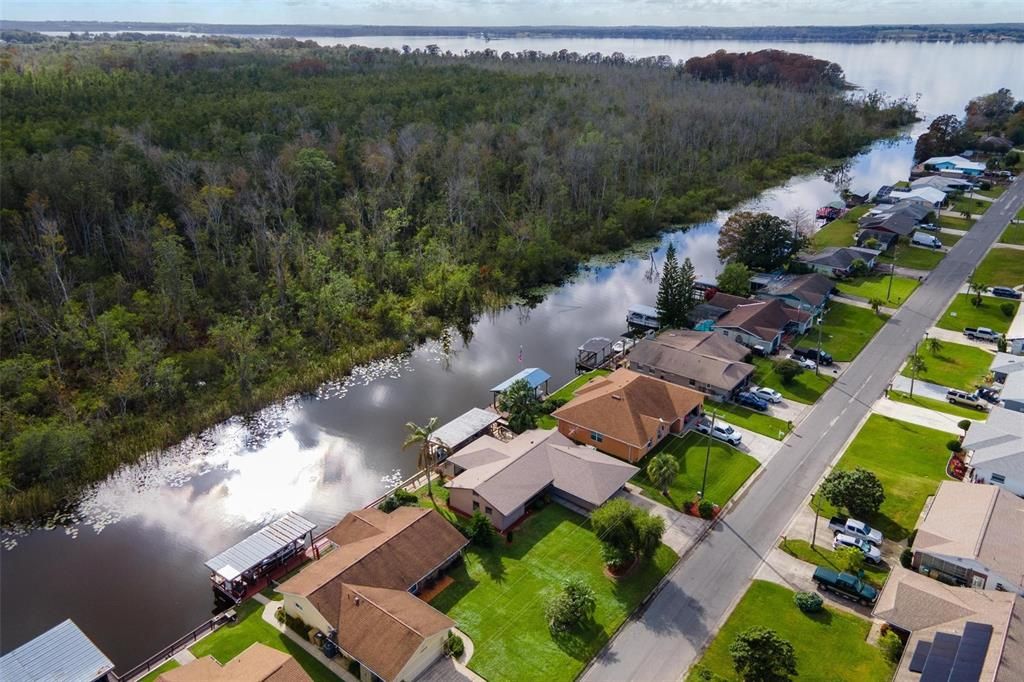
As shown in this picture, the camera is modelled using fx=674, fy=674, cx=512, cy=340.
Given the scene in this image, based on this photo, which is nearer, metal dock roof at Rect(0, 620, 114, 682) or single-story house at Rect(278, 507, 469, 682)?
metal dock roof at Rect(0, 620, 114, 682)

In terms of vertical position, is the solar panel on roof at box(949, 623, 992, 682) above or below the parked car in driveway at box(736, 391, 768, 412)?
above

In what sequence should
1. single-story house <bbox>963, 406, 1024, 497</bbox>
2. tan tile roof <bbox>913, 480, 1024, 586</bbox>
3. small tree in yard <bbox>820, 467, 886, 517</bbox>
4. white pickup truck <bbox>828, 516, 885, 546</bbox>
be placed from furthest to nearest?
single-story house <bbox>963, 406, 1024, 497</bbox> → small tree in yard <bbox>820, 467, 886, 517</bbox> → white pickup truck <bbox>828, 516, 885, 546</bbox> → tan tile roof <bbox>913, 480, 1024, 586</bbox>

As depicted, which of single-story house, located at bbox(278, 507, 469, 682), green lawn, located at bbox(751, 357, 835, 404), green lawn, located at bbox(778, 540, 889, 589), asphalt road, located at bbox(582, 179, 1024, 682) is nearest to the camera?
single-story house, located at bbox(278, 507, 469, 682)

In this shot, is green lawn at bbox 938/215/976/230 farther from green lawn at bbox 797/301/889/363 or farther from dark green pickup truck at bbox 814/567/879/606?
dark green pickup truck at bbox 814/567/879/606

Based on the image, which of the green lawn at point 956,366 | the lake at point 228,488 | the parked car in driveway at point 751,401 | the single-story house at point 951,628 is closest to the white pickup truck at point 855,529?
the single-story house at point 951,628

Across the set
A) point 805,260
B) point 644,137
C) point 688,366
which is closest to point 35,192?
point 688,366

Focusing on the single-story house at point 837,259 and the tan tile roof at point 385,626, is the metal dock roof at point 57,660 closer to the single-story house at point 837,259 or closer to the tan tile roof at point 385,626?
the tan tile roof at point 385,626

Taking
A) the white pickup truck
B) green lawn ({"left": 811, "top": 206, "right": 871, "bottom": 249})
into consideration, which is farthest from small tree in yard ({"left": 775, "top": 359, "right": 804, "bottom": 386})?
green lawn ({"left": 811, "top": 206, "right": 871, "bottom": 249})

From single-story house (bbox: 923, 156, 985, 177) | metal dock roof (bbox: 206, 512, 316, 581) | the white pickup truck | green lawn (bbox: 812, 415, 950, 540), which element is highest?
single-story house (bbox: 923, 156, 985, 177)
